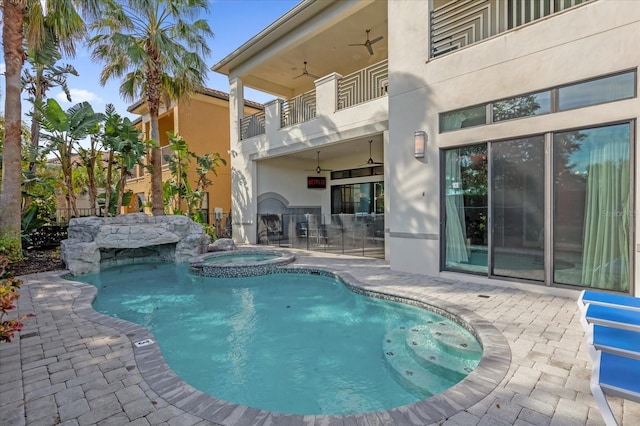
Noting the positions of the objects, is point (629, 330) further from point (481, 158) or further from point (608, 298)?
point (481, 158)

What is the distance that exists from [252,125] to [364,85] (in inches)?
240

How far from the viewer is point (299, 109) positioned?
11734 millimetres

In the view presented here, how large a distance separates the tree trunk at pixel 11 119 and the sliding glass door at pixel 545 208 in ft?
37.9

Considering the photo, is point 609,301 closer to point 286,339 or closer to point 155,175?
point 286,339

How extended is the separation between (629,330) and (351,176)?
12.4 m

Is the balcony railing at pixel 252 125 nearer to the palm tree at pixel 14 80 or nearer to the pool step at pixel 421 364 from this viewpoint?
the palm tree at pixel 14 80

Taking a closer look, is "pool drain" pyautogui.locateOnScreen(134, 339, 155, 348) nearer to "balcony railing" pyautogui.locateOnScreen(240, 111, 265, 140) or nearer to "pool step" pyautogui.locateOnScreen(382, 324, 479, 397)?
"pool step" pyautogui.locateOnScreen(382, 324, 479, 397)

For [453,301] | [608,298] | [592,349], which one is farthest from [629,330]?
[453,301]

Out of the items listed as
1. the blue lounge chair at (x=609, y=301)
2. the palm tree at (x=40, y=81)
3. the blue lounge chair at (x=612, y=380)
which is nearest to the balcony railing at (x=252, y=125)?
the palm tree at (x=40, y=81)

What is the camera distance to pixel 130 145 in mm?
10859

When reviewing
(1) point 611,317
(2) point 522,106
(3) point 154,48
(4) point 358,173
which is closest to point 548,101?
(2) point 522,106

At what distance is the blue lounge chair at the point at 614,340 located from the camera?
8.06 feet

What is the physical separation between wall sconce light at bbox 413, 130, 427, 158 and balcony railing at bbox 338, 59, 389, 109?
2545mm

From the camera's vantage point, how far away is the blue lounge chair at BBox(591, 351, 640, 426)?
84.3 inches
